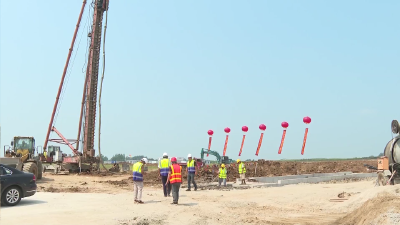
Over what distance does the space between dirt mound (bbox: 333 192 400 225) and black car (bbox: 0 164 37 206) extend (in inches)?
382

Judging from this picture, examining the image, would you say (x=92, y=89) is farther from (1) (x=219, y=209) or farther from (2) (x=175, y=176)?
(1) (x=219, y=209)

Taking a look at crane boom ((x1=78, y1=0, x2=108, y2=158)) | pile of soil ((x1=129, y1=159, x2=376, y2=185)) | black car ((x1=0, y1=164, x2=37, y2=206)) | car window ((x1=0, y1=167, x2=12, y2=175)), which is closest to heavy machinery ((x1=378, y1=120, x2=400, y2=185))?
pile of soil ((x1=129, y1=159, x2=376, y2=185))

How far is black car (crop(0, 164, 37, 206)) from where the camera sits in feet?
41.7

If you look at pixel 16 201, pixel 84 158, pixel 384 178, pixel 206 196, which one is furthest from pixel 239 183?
pixel 84 158

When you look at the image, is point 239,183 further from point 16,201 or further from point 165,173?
point 16,201

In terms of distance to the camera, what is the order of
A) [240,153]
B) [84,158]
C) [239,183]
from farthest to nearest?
[84,158], [240,153], [239,183]

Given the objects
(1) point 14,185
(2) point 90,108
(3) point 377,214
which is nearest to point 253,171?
(2) point 90,108

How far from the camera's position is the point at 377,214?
371 inches

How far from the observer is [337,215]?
40.8 feet

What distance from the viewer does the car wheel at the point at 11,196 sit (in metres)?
12.7

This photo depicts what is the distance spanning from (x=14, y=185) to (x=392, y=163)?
1448 cm

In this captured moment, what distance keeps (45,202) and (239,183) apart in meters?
12.1

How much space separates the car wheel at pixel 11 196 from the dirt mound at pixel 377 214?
32.2 ft

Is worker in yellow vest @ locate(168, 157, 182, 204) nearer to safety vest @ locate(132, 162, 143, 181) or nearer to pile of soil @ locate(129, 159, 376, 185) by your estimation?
safety vest @ locate(132, 162, 143, 181)
